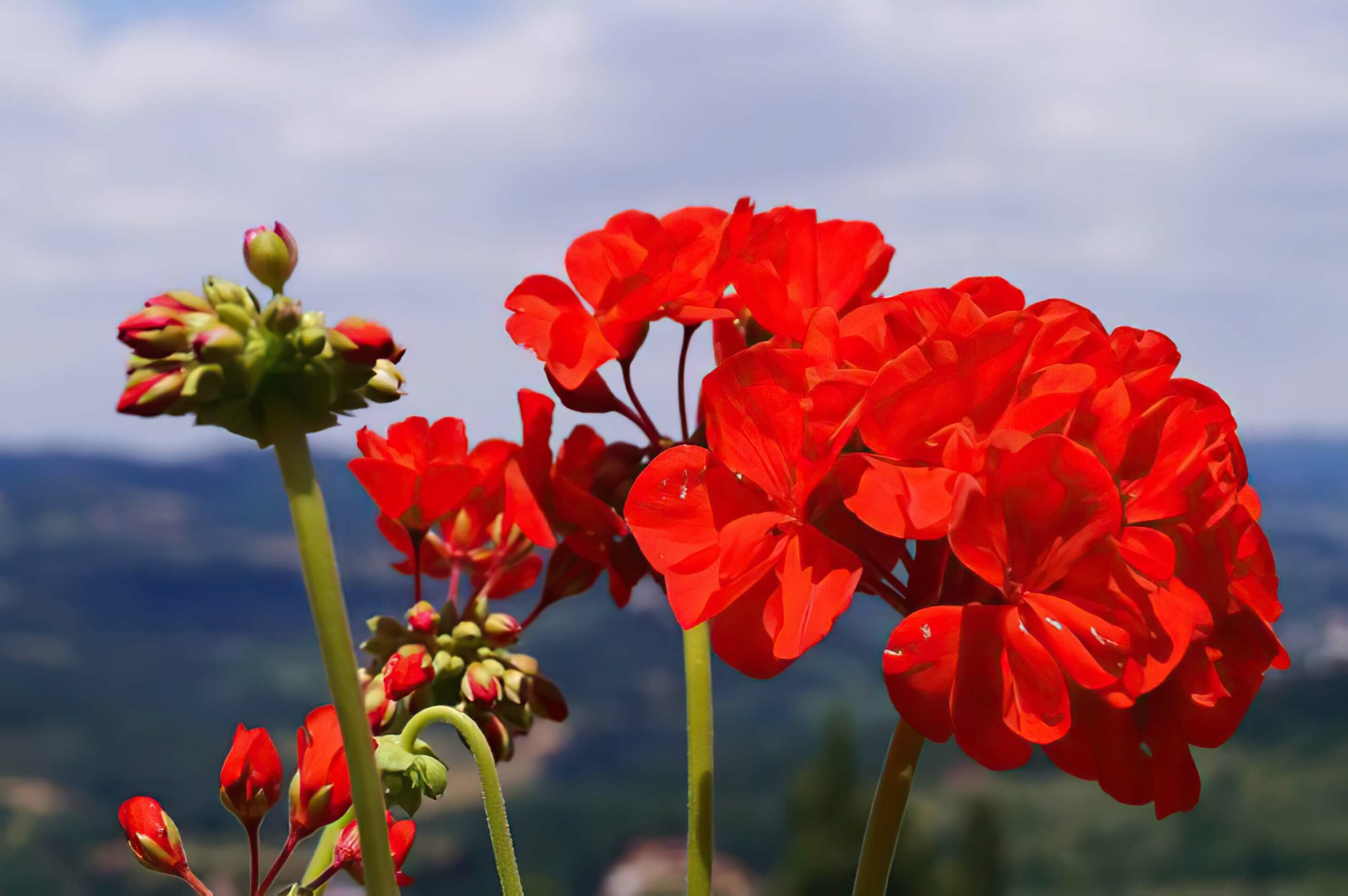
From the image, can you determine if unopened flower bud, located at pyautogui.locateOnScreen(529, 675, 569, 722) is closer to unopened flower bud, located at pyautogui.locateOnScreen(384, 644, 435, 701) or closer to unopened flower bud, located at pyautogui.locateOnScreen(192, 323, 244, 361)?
unopened flower bud, located at pyautogui.locateOnScreen(384, 644, 435, 701)

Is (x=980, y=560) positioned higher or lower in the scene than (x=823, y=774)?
higher

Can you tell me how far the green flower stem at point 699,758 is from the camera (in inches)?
23.6

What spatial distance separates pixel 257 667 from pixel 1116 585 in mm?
43033

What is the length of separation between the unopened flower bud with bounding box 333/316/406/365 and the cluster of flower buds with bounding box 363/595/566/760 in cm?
30

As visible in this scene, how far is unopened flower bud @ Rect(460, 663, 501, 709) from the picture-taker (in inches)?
26.8

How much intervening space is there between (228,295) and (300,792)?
11.1 inches

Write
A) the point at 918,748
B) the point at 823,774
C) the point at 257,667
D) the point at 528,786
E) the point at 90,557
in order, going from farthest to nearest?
the point at 90,557 → the point at 257,667 → the point at 528,786 → the point at 823,774 → the point at 918,748

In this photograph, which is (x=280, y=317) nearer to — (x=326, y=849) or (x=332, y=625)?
(x=332, y=625)

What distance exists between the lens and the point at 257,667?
40.3 meters

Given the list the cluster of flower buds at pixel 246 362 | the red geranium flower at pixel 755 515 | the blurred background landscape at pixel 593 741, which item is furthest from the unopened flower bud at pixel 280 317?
the blurred background landscape at pixel 593 741

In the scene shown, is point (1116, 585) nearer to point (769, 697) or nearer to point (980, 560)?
point (980, 560)

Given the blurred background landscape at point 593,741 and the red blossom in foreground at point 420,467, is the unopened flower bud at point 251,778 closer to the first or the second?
the red blossom in foreground at point 420,467

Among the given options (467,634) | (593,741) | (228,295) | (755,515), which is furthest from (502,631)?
(593,741)

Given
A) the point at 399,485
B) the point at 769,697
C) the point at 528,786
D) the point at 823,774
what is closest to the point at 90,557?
the point at 528,786
